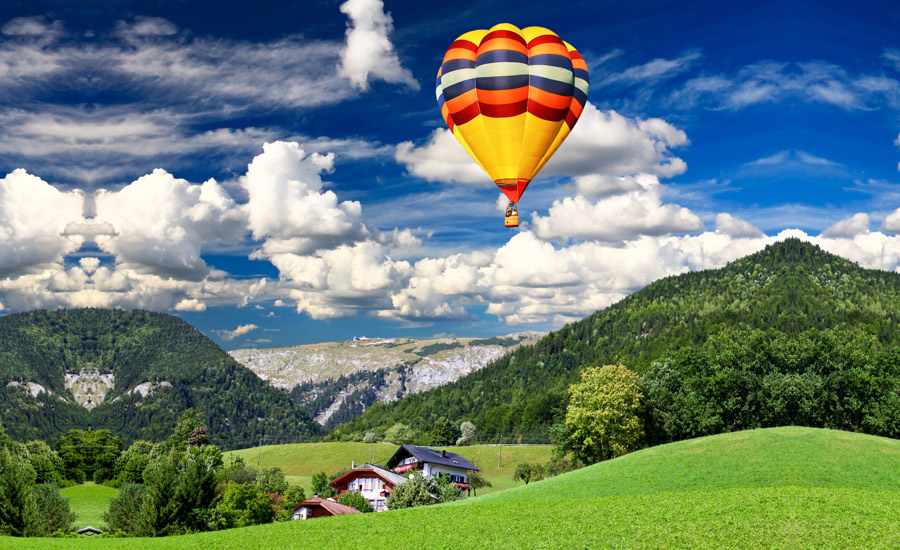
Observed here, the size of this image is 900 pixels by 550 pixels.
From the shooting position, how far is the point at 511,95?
145 feet

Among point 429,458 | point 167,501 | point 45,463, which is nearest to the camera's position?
point 167,501

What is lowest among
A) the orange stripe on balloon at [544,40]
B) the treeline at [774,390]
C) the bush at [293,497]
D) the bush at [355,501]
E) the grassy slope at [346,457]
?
the grassy slope at [346,457]

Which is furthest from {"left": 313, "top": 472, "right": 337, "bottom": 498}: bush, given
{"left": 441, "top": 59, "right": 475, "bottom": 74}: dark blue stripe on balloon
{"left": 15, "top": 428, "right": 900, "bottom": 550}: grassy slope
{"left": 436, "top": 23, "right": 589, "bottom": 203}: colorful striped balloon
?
{"left": 441, "top": 59, "right": 475, "bottom": 74}: dark blue stripe on balloon

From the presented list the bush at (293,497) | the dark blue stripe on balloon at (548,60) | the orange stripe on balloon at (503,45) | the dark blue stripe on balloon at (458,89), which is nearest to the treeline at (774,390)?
the bush at (293,497)

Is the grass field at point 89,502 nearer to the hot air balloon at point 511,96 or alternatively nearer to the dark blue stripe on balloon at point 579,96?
the hot air balloon at point 511,96

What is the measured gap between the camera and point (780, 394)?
92.5m

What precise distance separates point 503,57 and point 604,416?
57170 millimetres

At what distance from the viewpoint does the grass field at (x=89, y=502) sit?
311 feet

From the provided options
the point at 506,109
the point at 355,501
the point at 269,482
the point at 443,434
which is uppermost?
the point at 506,109

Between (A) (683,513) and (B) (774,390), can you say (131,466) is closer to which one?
(B) (774,390)

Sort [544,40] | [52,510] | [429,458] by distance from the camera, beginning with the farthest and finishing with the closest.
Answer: [429,458], [52,510], [544,40]

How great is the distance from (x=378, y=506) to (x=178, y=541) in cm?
5009

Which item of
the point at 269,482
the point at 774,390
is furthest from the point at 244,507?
the point at 774,390

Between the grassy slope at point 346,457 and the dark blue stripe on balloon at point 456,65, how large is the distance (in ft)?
300
